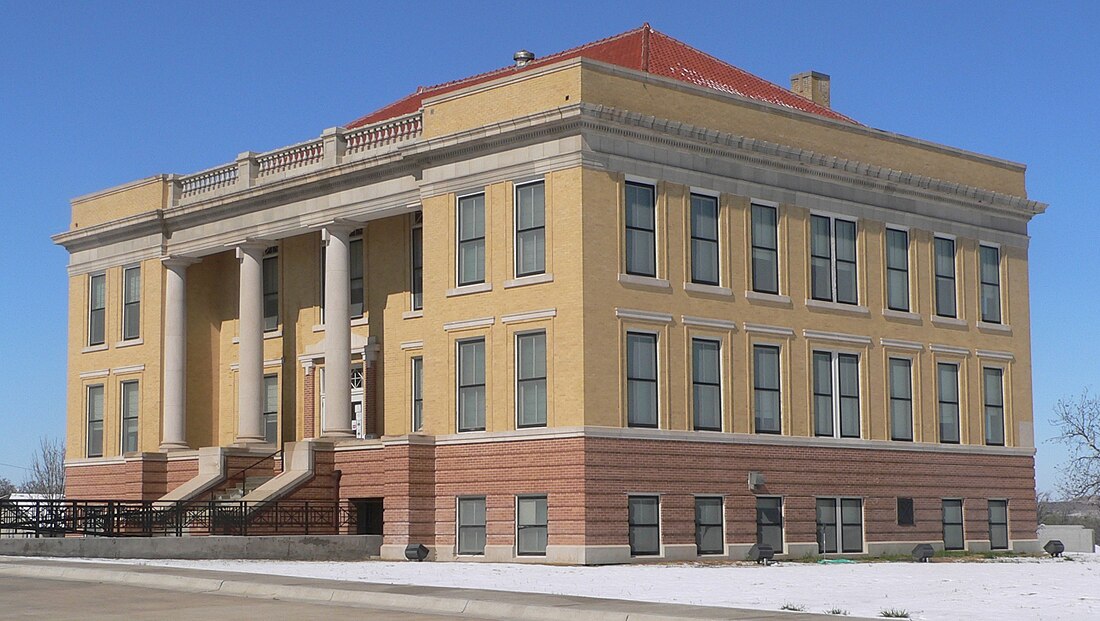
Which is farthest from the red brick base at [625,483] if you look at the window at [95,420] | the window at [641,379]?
the window at [95,420]

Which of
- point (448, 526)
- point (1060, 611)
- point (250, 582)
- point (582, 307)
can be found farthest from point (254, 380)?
point (1060, 611)

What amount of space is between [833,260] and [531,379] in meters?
10.3

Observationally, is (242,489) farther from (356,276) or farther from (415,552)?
(415,552)

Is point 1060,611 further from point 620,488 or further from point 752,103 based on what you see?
point 752,103

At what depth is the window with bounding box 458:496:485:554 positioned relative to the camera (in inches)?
1594

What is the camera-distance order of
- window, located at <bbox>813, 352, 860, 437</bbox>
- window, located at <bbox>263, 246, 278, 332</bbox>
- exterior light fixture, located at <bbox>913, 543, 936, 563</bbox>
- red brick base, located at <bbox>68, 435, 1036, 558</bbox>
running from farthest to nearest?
window, located at <bbox>263, 246, 278, 332</bbox> → window, located at <bbox>813, 352, 860, 437</bbox> → exterior light fixture, located at <bbox>913, 543, 936, 563</bbox> → red brick base, located at <bbox>68, 435, 1036, 558</bbox>

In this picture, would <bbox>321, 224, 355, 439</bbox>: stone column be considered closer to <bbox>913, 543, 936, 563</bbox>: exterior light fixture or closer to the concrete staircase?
the concrete staircase

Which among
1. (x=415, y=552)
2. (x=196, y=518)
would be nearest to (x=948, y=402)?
(x=415, y=552)

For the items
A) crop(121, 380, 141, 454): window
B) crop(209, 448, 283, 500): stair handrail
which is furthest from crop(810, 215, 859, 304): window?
crop(121, 380, 141, 454): window

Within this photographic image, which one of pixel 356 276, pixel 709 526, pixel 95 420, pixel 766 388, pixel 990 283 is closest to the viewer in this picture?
pixel 709 526

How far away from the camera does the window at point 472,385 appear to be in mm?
41094

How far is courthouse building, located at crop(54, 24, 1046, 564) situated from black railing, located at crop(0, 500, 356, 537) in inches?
21.8

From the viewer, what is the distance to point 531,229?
4025 centimetres

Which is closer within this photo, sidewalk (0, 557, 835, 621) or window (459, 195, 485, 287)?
sidewalk (0, 557, 835, 621)
